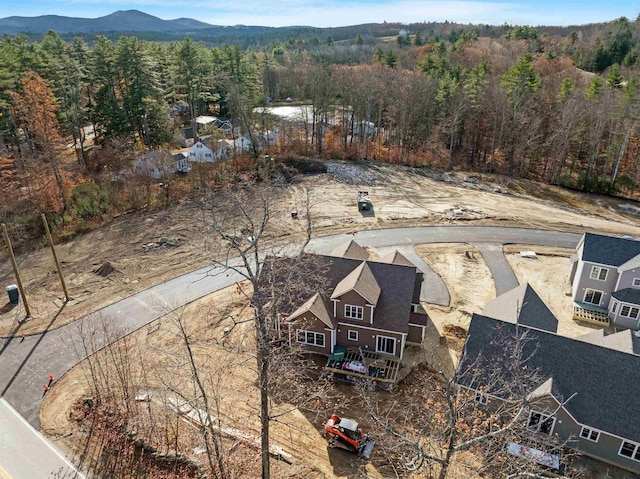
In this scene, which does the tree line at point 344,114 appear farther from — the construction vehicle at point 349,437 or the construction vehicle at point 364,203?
the construction vehicle at point 349,437

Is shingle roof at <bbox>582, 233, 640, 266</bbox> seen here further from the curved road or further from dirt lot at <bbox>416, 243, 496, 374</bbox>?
dirt lot at <bbox>416, 243, 496, 374</bbox>

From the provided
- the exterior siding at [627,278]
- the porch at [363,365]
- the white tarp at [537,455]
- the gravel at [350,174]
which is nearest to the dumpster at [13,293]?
the porch at [363,365]

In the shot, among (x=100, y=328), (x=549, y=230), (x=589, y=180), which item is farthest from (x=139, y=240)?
(x=589, y=180)

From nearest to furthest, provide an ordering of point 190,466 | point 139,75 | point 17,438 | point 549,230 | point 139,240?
point 190,466, point 17,438, point 139,240, point 549,230, point 139,75

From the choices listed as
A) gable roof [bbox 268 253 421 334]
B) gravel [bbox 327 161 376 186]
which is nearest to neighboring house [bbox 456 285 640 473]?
gable roof [bbox 268 253 421 334]

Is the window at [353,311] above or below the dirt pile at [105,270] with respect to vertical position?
above

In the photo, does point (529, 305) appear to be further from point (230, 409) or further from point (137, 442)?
point (137, 442)
